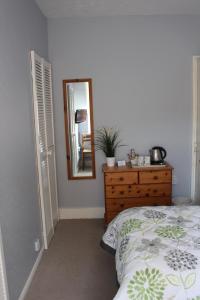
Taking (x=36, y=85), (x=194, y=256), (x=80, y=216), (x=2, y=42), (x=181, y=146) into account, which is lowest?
(x=80, y=216)

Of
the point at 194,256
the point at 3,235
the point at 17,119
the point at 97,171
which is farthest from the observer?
the point at 97,171

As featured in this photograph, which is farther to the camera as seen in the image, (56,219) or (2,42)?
(56,219)

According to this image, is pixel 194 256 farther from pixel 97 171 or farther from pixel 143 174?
pixel 97 171

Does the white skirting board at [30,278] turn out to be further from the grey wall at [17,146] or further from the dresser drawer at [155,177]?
the dresser drawer at [155,177]

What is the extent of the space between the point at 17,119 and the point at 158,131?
1983mm

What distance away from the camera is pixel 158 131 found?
3414mm

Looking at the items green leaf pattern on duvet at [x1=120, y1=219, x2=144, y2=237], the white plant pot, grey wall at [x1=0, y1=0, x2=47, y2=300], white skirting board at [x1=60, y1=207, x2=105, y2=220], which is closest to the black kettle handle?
the white plant pot

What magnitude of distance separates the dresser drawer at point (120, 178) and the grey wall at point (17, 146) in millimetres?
934

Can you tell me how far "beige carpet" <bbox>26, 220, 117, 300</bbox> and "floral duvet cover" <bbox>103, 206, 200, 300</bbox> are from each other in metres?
0.42

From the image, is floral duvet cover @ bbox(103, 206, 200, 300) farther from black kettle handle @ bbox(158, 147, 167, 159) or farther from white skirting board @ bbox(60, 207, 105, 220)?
white skirting board @ bbox(60, 207, 105, 220)

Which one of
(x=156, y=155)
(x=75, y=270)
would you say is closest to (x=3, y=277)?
(x=75, y=270)

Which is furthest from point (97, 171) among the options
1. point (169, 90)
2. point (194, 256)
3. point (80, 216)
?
point (194, 256)

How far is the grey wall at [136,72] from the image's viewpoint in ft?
10.6

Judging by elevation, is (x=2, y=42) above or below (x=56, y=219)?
above
